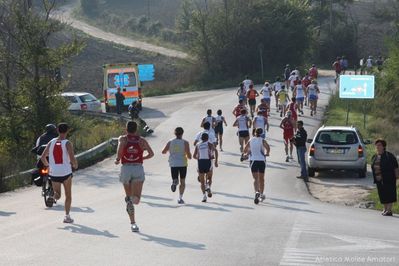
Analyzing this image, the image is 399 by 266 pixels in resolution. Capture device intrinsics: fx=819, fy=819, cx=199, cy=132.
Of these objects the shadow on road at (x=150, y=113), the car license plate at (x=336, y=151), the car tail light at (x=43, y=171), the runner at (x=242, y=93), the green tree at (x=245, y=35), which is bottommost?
the shadow on road at (x=150, y=113)

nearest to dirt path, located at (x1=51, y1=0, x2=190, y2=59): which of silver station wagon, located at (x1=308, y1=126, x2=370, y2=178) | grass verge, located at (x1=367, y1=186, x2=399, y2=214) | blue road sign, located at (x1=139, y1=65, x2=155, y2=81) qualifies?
blue road sign, located at (x1=139, y1=65, x2=155, y2=81)

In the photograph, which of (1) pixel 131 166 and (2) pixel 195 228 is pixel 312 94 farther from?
(1) pixel 131 166

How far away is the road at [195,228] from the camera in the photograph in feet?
35.8

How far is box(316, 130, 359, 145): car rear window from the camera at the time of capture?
24180mm

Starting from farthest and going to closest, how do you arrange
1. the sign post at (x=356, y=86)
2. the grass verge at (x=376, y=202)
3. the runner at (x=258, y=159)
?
the sign post at (x=356, y=86)
the grass verge at (x=376, y=202)
the runner at (x=258, y=159)

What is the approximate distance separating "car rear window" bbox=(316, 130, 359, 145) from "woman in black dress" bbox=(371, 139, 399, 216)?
661 centimetres

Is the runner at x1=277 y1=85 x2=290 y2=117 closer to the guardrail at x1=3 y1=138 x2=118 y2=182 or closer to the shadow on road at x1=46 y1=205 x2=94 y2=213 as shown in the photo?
the guardrail at x1=3 y1=138 x2=118 y2=182

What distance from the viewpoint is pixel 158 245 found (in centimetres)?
1177

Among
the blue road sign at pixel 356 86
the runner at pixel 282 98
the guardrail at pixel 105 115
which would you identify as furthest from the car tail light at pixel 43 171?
the runner at pixel 282 98

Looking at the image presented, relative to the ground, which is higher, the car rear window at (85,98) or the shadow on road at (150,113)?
the car rear window at (85,98)

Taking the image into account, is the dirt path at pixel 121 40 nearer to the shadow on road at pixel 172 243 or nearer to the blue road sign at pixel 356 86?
the blue road sign at pixel 356 86

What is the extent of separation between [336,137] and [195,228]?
38.7 feet

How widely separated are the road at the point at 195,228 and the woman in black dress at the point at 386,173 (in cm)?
50

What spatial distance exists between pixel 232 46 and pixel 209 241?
51332mm
